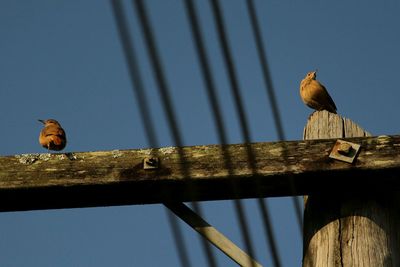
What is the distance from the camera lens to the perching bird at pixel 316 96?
9.17 metres

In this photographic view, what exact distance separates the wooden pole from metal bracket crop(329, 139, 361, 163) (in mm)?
42

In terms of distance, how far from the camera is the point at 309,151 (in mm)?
3803

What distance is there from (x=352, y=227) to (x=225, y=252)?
0.53 metres

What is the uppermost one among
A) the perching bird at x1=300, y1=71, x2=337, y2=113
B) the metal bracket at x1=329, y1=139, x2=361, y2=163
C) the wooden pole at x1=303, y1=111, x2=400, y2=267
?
the perching bird at x1=300, y1=71, x2=337, y2=113

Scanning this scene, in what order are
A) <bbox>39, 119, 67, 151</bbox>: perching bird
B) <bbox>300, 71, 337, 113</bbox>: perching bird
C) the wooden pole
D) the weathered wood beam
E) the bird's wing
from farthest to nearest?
the bird's wing → <bbox>39, 119, 67, 151</bbox>: perching bird → <bbox>300, 71, 337, 113</bbox>: perching bird → the weathered wood beam → the wooden pole

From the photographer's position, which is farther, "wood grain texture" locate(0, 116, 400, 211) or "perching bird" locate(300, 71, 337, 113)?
"perching bird" locate(300, 71, 337, 113)

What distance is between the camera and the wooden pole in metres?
3.56

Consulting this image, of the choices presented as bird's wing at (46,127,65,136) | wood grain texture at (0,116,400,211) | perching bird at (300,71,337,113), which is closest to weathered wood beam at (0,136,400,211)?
wood grain texture at (0,116,400,211)

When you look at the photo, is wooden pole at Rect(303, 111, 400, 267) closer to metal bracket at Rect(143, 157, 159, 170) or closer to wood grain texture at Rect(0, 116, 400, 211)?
wood grain texture at Rect(0, 116, 400, 211)

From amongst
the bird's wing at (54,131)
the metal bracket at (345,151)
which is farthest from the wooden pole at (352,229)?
the bird's wing at (54,131)

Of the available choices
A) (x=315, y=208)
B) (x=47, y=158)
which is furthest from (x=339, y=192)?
(x=47, y=158)

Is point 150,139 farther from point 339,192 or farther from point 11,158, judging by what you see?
point 11,158

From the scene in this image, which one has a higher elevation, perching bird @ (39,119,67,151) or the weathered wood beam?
perching bird @ (39,119,67,151)

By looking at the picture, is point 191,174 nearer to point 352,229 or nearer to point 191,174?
point 191,174
